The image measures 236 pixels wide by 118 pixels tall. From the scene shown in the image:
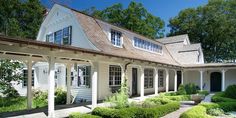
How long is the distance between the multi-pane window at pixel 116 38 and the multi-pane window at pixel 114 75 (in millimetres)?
2142

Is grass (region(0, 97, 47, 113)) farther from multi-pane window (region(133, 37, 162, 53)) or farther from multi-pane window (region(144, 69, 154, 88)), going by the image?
multi-pane window (region(133, 37, 162, 53))

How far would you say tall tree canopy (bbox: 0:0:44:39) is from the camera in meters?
32.9

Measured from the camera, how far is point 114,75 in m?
17.2

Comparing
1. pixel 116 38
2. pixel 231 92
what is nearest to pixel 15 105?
pixel 116 38

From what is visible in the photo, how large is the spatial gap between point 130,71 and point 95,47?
4792 mm

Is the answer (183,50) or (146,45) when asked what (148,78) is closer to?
(146,45)

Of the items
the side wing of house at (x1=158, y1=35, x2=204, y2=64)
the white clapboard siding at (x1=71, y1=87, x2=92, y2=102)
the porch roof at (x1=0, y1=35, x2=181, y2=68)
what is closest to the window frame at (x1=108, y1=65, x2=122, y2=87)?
the white clapboard siding at (x1=71, y1=87, x2=92, y2=102)

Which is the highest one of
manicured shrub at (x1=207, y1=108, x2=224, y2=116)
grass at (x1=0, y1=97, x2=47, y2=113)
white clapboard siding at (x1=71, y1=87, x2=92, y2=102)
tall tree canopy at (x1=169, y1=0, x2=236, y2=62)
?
tall tree canopy at (x1=169, y1=0, x2=236, y2=62)

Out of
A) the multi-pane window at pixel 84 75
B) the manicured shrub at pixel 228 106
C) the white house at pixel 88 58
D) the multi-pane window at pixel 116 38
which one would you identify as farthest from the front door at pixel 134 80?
the manicured shrub at pixel 228 106

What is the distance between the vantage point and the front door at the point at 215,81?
1116 inches

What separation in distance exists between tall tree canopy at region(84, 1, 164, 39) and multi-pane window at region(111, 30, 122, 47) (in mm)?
23389

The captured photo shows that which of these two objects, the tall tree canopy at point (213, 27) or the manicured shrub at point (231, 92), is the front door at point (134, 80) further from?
the tall tree canopy at point (213, 27)

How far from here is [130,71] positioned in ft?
62.5

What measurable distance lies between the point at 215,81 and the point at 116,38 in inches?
622
